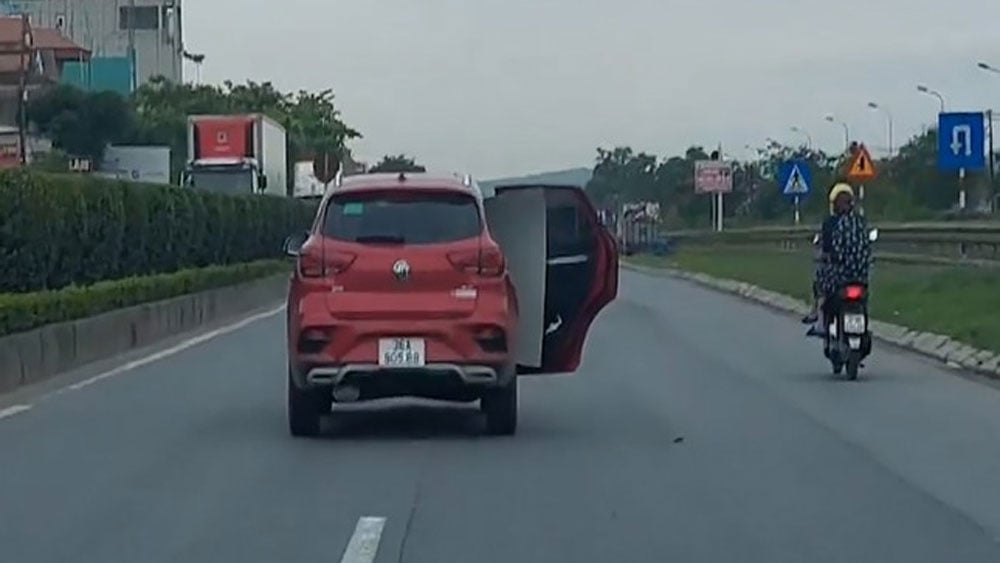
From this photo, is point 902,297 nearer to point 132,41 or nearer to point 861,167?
point 861,167

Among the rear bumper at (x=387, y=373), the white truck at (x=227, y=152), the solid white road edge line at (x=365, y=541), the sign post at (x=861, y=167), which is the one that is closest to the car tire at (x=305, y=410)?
the rear bumper at (x=387, y=373)

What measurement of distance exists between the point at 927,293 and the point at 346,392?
65.7 ft

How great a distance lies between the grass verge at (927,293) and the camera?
28766 millimetres

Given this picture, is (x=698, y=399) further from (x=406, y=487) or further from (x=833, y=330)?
(x=406, y=487)

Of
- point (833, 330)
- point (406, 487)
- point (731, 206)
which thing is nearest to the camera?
point (406, 487)

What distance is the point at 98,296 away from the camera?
28.5 m

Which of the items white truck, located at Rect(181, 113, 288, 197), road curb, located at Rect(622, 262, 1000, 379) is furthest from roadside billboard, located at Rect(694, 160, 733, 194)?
road curb, located at Rect(622, 262, 1000, 379)

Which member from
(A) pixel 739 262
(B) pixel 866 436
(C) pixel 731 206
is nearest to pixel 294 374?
(B) pixel 866 436

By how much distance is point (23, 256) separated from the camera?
2789 centimetres

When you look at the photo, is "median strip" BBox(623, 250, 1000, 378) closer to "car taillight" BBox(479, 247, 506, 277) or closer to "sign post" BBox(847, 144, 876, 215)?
"sign post" BBox(847, 144, 876, 215)

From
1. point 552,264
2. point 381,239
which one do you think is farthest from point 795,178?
point 381,239

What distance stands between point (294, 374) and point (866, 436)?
4.48m

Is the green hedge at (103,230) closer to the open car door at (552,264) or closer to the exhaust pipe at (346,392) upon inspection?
the open car door at (552,264)

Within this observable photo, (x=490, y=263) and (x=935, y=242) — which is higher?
(x=490, y=263)
